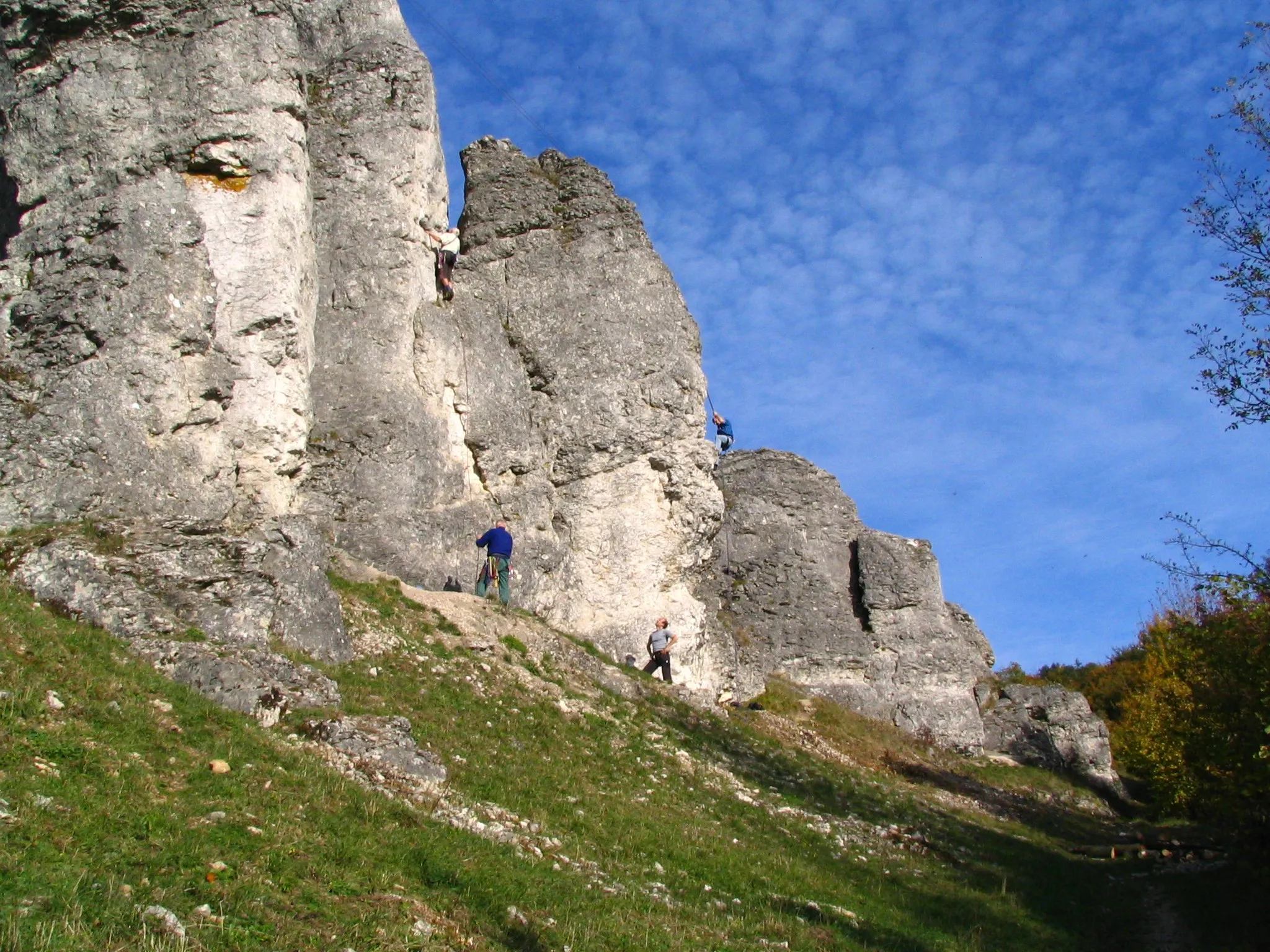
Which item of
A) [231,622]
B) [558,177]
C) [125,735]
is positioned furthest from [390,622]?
[558,177]

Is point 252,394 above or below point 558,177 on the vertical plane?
below

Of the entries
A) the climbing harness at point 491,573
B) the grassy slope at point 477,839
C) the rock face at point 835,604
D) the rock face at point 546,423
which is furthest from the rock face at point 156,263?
the rock face at point 835,604

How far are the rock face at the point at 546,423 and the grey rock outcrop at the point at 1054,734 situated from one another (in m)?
13.3

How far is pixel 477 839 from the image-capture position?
9156 mm

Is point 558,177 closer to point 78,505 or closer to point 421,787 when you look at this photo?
point 78,505

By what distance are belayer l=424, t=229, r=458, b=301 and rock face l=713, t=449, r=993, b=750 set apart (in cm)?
1340

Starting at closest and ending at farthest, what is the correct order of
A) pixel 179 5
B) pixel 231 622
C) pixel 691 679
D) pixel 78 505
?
1. pixel 231 622
2. pixel 78 505
3. pixel 179 5
4. pixel 691 679

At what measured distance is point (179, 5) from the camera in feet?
62.2

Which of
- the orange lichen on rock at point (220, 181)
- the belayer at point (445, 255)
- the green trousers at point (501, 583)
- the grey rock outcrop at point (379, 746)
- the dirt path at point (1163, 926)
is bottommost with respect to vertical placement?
the dirt path at point (1163, 926)

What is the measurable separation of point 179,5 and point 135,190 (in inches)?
164

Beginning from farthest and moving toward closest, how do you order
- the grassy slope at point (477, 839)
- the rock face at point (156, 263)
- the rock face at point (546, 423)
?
the rock face at point (546, 423) → the rock face at point (156, 263) → the grassy slope at point (477, 839)

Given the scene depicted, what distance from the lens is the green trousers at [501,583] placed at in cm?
2014

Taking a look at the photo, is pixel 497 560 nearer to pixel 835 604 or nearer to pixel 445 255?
pixel 445 255

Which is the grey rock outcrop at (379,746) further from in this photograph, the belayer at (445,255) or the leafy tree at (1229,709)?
the belayer at (445,255)
